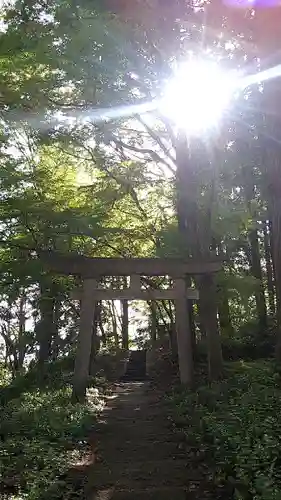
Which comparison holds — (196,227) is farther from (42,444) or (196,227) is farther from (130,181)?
(42,444)

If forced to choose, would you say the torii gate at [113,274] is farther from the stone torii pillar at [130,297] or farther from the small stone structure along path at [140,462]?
the small stone structure along path at [140,462]

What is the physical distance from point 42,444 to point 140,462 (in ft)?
4.51

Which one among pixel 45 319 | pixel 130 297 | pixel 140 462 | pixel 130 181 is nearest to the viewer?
pixel 140 462

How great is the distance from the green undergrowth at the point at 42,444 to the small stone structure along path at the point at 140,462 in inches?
13.4

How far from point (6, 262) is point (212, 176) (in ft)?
22.5

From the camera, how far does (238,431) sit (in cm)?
621

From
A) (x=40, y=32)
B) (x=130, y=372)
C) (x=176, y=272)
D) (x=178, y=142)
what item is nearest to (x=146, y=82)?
(x=40, y=32)

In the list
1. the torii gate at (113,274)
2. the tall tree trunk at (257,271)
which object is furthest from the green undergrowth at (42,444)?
the tall tree trunk at (257,271)

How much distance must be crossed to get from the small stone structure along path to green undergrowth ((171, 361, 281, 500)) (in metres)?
0.27

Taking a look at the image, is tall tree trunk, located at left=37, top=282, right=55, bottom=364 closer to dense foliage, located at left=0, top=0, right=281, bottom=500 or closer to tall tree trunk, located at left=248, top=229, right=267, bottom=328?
dense foliage, located at left=0, top=0, right=281, bottom=500

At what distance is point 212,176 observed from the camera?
475 inches

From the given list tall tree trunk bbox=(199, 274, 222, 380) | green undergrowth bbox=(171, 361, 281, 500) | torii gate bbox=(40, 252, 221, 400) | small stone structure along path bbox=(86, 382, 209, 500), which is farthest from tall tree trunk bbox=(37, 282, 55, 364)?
green undergrowth bbox=(171, 361, 281, 500)

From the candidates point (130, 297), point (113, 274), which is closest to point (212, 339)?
point (130, 297)

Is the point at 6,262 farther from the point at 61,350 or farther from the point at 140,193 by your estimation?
the point at 61,350
